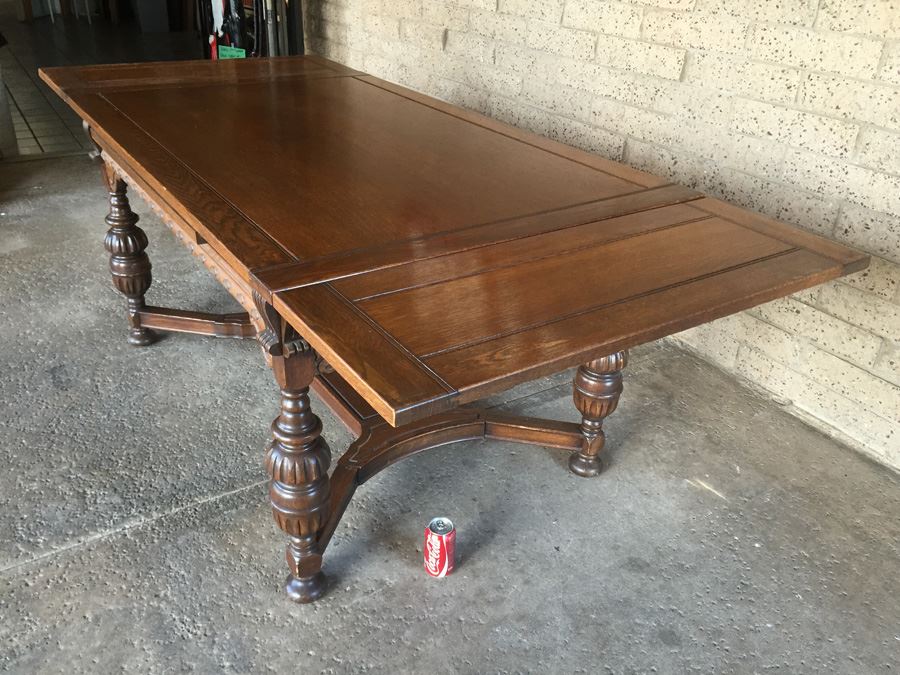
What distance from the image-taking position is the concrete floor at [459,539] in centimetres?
172

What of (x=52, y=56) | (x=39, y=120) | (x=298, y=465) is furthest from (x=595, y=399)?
(x=52, y=56)

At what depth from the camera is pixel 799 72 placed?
7.79ft

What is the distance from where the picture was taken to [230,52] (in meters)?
5.22

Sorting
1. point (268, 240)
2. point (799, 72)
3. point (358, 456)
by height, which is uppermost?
point (799, 72)

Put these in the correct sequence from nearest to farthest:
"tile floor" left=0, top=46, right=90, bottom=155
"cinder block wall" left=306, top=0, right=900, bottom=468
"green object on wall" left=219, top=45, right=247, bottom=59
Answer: "cinder block wall" left=306, top=0, right=900, bottom=468 < "tile floor" left=0, top=46, right=90, bottom=155 < "green object on wall" left=219, top=45, right=247, bottom=59

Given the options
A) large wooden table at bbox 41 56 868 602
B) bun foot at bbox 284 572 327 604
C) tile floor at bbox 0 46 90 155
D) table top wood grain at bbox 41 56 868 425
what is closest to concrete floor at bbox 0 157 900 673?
bun foot at bbox 284 572 327 604

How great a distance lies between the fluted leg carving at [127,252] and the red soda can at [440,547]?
1541mm

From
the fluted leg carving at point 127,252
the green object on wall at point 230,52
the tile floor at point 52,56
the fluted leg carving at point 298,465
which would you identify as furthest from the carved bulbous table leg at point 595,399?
the tile floor at point 52,56

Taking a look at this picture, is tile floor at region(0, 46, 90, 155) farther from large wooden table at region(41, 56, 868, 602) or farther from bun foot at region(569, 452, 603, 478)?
bun foot at region(569, 452, 603, 478)

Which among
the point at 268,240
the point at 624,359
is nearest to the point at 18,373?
the point at 268,240

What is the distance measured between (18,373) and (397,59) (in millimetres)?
2678

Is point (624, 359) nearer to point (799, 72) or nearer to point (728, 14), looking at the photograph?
point (799, 72)

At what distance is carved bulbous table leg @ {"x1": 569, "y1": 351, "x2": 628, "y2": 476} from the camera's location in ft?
6.81

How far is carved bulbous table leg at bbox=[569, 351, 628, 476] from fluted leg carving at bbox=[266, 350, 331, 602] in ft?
2.54
